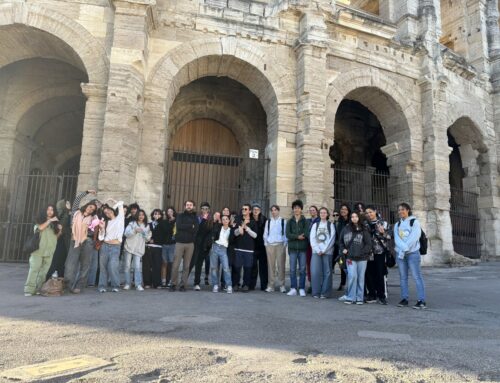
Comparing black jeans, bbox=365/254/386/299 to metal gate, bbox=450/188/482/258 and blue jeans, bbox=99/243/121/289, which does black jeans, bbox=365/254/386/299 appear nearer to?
blue jeans, bbox=99/243/121/289

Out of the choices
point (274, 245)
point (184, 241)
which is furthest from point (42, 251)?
point (274, 245)

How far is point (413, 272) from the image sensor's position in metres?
5.45

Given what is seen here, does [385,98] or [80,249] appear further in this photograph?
[385,98]

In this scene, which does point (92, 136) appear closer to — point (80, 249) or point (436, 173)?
point (80, 249)

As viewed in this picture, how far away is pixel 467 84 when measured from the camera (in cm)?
1423

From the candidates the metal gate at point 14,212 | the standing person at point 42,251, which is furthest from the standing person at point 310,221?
the metal gate at point 14,212

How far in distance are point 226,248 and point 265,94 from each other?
5732mm

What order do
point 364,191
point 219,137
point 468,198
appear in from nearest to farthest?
point 364,191 → point 219,137 → point 468,198

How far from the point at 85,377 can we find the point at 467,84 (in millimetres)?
15698

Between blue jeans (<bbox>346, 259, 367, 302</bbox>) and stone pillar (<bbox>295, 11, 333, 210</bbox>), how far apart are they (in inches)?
157

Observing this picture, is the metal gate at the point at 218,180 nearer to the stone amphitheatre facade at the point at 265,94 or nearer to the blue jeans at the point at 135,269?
the stone amphitheatre facade at the point at 265,94

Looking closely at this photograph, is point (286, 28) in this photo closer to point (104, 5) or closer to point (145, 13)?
point (145, 13)

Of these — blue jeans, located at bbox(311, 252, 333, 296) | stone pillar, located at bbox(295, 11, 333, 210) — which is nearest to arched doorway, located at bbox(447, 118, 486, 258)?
stone pillar, located at bbox(295, 11, 333, 210)

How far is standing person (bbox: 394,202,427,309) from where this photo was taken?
5.40 meters
